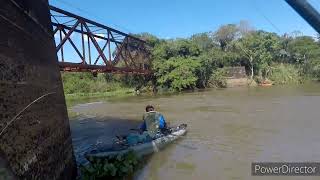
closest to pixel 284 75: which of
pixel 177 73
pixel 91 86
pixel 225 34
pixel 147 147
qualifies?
pixel 225 34

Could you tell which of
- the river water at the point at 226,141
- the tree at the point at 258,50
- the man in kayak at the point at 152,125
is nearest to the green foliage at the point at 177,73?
the tree at the point at 258,50

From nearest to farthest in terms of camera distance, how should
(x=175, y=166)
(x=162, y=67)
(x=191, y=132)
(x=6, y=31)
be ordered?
1. (x=6, y=31)
2. (x=175, y=166)
3. (x=191, y=132)
4. (x=162, y=67)

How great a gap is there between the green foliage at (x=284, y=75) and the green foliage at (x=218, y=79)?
8.46 metres

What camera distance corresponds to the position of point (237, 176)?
9.53 metres

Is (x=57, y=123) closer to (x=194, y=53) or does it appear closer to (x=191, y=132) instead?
(x=191, y=132)

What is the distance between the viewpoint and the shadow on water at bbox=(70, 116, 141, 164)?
1406 centimetres

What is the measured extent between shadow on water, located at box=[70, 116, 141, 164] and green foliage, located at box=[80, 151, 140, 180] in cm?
210

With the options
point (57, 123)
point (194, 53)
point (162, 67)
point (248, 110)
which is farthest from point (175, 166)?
point (194, 53)

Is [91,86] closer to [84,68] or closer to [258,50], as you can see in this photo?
[258,50]

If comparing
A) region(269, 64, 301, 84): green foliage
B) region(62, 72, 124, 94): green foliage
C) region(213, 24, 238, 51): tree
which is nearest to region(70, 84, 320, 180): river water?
region(62, 72, 124, 94): green foliage

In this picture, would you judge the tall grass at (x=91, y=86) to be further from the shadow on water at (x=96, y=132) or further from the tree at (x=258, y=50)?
the shadow on water at (x=96, y=132)

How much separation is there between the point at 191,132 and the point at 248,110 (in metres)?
7.89

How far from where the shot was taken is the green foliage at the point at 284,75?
5662 centimetres

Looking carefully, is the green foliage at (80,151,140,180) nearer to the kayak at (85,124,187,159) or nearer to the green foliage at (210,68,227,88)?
the kayak at (85,124,187,159)
